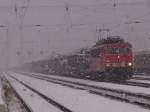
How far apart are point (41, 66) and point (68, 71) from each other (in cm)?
3636

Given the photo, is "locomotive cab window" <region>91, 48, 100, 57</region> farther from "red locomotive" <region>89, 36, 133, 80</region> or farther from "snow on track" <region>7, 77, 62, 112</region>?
"snow on track" <region>7, 77, 62, 112</region>

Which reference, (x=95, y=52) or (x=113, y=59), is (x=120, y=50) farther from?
(x=95, y=52)

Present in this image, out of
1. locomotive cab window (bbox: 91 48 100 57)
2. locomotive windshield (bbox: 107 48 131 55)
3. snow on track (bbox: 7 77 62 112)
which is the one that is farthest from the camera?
locomotive cab window (bbox: 91 48 100 57)

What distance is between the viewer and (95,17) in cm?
5253

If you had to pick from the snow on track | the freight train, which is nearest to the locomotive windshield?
the freight train

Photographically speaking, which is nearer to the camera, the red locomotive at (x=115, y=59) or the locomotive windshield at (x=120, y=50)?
the red locomotive at (x=115, y=59)

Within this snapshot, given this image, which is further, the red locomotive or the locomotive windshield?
the locomotive windshield

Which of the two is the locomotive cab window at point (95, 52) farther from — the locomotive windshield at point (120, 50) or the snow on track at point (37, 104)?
the snow on track at point (37, 104)

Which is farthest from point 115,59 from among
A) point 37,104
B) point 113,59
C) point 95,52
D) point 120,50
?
point 37,104

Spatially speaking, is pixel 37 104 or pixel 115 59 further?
pixel 115 59

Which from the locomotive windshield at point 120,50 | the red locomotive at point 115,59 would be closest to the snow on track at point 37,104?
the red locomotive at point 115,59

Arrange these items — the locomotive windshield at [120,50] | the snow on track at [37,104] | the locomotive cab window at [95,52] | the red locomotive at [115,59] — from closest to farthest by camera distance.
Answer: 1. the snow on track at [37,104]
2. the red locomotive at [115,59]
3. the locomotive windshield at [120,50]
4. the locomotive cab window at [95,52]

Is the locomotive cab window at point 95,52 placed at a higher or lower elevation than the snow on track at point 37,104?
higher

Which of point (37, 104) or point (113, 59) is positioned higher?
point (113, 59)
